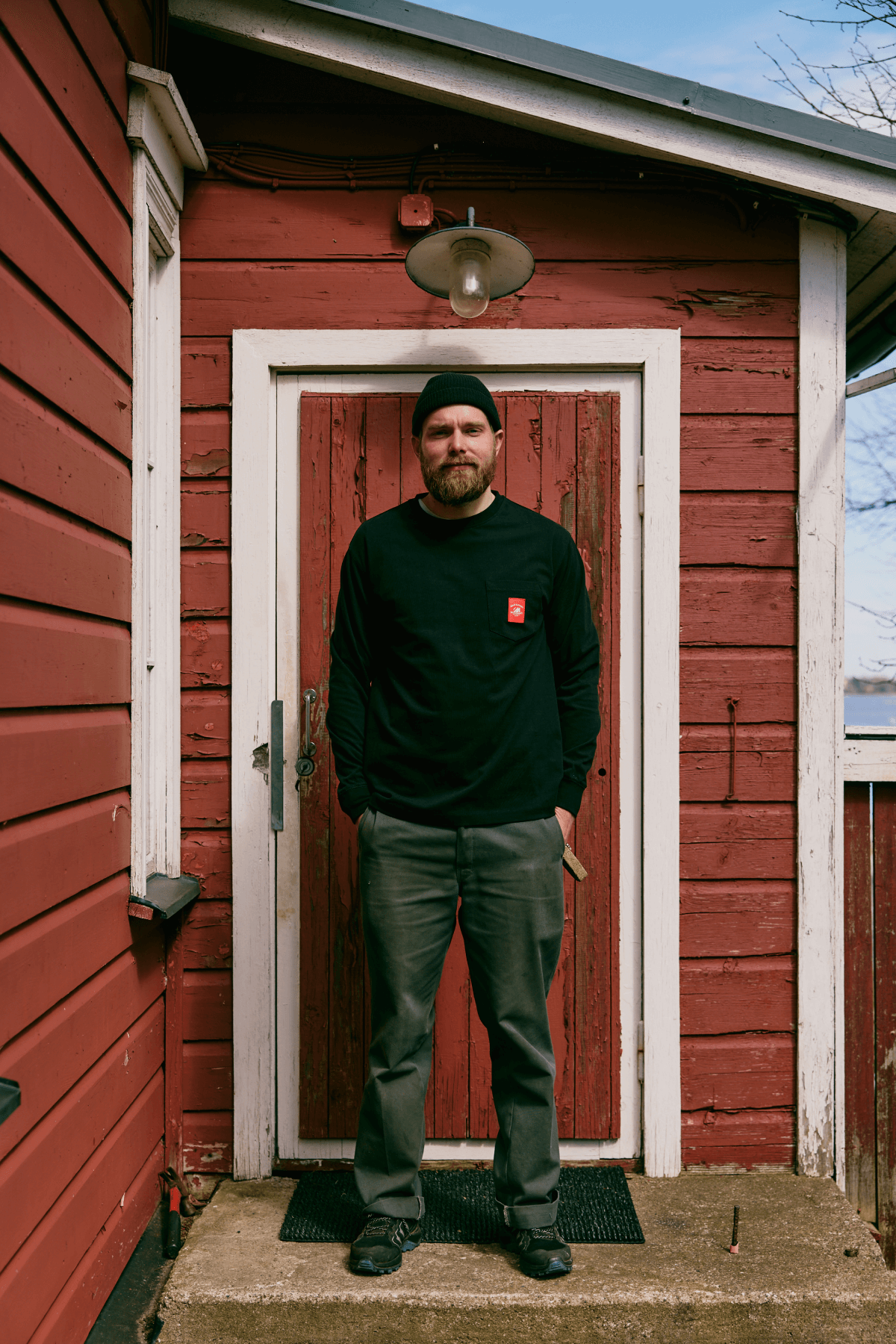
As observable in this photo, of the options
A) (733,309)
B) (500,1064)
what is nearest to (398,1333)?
(500,1064)

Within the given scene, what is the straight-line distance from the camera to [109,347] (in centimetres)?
216

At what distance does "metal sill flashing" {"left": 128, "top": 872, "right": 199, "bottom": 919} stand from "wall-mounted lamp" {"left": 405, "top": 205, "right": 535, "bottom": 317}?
1.69 meters

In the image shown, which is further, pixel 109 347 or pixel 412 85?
pixel 412 85

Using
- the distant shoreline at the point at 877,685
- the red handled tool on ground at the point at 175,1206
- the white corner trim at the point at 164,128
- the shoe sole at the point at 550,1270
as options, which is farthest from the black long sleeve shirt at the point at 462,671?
the distant shoreline at the point at 877,685

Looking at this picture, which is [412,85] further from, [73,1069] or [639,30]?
[639,30]

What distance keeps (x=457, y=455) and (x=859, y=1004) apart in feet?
6.66

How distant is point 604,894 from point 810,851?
23.9 inches

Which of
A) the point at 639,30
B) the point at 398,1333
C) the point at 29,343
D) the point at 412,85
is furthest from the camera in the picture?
the point at 639,30

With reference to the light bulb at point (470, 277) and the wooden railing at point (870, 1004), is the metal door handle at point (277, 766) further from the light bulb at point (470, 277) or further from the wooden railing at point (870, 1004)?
the wooden railing at point (870, 1004)

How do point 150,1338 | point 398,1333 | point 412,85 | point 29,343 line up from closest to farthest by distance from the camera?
point 29,343, point 398,1333, point 150,1338, point 412,85

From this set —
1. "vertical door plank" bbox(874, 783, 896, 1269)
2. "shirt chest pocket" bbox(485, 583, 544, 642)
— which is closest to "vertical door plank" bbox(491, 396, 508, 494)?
"shirt chest pocket" bbox(485, 583, 544, 642)

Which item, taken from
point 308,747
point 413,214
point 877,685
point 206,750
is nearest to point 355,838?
point 308,747

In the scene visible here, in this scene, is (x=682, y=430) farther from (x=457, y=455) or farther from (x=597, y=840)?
(x=597, y=840)

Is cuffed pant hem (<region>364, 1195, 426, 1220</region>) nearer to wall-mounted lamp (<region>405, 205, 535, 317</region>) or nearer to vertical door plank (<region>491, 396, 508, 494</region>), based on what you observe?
vertical door plank (<region>491, 396, 508, 494</region>)
